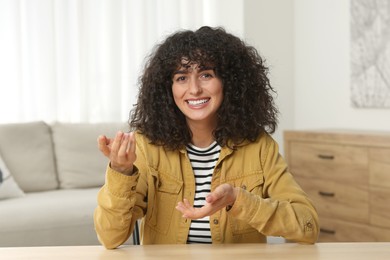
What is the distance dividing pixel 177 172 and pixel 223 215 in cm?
18

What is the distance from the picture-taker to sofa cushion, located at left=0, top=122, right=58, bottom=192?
482 cm

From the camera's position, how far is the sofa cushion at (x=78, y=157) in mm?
4996

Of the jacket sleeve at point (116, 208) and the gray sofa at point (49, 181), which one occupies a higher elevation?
the jacket sleeve at point (116, 208)

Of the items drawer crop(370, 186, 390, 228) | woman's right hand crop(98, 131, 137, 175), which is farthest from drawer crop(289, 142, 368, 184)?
woman's right hand crop(98, 131, 137, 175)

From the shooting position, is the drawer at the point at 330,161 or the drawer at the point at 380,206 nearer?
the drawer at the point at 380,206

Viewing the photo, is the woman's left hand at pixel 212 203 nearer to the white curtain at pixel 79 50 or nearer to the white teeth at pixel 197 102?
the white teeth at pixel 197 102

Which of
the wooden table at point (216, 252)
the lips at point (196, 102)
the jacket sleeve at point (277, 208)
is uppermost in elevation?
the lips at point (196, 102)

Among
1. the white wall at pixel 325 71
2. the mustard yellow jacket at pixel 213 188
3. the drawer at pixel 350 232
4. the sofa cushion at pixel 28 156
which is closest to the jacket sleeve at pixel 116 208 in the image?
the mustard yellow jacket at pixel 213 188

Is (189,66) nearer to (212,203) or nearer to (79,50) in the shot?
(212,203)

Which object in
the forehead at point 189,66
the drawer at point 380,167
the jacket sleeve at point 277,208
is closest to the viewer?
the jacket sleeve at point 277,208

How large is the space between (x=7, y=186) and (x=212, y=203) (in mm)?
2951

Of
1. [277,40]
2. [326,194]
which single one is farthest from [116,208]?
[277,40]

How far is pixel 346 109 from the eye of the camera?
5633 mm

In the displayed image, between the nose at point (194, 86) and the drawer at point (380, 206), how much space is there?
9.05ft
